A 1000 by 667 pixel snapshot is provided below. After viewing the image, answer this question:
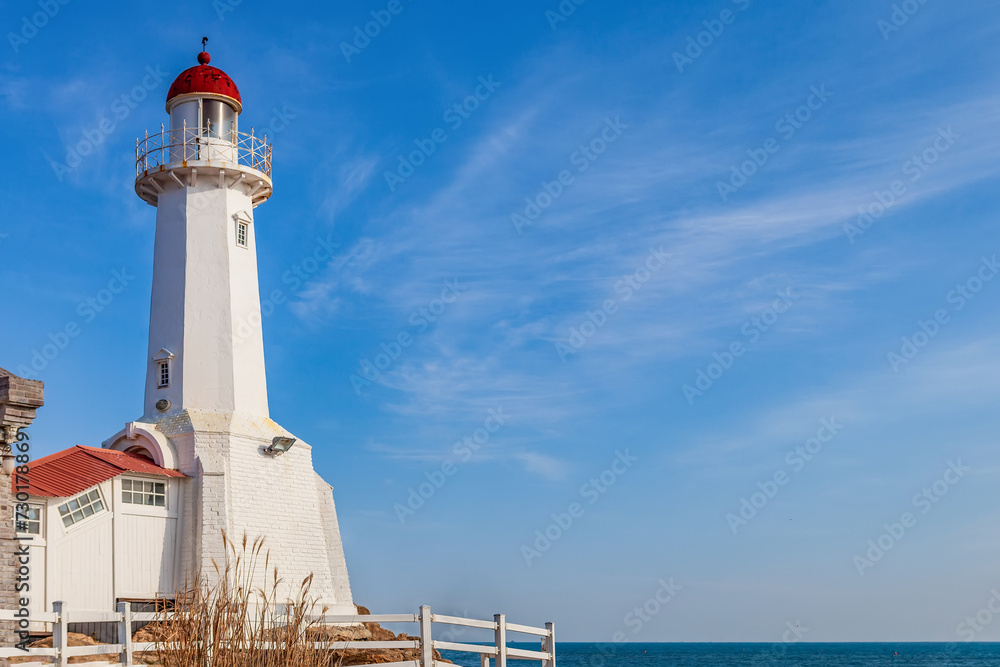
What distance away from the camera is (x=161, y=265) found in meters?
23.6

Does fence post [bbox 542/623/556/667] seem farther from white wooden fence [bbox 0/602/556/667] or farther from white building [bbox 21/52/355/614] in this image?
white building [bbox 21/52/355/614]

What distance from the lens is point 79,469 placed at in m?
19.9

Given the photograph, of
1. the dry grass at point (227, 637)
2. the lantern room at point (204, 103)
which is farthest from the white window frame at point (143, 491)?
the dry grass at point (227, 637)

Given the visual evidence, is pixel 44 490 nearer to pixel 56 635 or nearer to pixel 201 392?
pixel 201 392

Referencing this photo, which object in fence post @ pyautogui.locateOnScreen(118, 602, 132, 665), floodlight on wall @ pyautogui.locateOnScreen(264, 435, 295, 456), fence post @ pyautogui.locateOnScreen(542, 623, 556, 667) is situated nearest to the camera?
fence post @ pyautogui.locateOnScreen(118, 602, 132, 665)

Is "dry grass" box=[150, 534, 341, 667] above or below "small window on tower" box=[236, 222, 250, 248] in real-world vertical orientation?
below

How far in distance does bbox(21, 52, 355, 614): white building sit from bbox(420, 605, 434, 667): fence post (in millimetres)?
7820

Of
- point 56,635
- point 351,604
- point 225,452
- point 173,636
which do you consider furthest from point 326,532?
point 173,636

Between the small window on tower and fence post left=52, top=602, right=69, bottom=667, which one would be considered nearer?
fence post left=52, top=602, right=69, bottom=667

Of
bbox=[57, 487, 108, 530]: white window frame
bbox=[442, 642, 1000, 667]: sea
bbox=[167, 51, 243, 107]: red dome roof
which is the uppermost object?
bbox=[167, 51, 243, 107]: red dome roof

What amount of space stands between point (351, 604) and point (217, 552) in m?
4.02

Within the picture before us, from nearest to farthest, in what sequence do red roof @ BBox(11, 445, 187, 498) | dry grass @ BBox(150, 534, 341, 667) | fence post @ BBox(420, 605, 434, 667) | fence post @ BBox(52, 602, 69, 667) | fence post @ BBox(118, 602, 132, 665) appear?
dry grass @ BBox(150, 534, 341, 667)
fence post @ BBox(52, 602, 69, 667)
fence post @ BBox(118, 602, 132, 665)
fence post @ BBox(420, 605, 434, 667)
red roof @ BBox(11, 445, 187, 498)

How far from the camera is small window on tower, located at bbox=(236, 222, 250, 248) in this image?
945 inches

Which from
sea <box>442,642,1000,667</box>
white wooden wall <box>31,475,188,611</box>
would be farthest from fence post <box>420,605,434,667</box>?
sea <box>442,642,1000,667</box>
